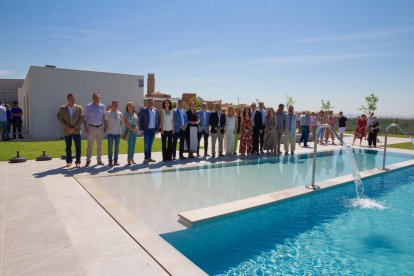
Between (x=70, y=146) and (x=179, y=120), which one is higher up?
(x=179, y=120)

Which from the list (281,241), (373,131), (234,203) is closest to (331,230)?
(281,241)

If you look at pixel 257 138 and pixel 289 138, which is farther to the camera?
pixel 289 138

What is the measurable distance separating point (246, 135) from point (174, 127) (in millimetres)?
2917

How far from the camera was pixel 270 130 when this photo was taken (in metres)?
11.2

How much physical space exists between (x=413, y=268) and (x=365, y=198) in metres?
2.90

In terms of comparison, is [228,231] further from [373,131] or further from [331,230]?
[373,131]

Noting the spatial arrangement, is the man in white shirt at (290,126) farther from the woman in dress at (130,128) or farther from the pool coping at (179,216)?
the woman in dress at (130,128)

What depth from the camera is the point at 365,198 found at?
6293mm

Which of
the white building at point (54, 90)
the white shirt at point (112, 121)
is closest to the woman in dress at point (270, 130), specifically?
the white shirt at point (112, 121)

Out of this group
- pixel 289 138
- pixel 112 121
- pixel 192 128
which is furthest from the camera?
pixel 289 138

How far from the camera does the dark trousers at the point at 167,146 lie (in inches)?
364

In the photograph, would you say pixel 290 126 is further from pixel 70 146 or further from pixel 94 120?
pixel 70 146

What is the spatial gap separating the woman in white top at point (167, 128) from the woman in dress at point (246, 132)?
9.17 feet

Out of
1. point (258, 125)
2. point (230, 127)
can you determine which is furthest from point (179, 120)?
point (258, 125)
